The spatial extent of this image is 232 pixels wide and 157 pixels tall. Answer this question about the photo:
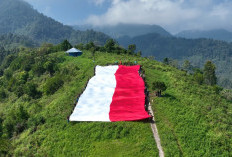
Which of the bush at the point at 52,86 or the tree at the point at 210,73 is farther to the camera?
the tree at the point at 210,73

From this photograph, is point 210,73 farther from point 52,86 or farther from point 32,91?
point 32,91

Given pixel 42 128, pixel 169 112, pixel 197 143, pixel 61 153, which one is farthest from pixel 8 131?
pixel 197 143

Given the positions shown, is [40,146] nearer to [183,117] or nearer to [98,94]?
[98,94]

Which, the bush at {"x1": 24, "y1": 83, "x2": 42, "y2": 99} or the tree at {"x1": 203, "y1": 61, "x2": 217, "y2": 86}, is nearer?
the bush at {"x1": 24, "y1": 83, "x2": 42, "y2": 99}

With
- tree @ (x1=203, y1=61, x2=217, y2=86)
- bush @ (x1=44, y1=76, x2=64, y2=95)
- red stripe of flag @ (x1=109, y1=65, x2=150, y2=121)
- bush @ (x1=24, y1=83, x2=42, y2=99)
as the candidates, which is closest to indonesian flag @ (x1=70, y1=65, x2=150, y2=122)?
red stripe of flag @ (x1=109, y1=65, x2=150, y2=121)

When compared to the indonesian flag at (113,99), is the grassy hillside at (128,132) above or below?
below

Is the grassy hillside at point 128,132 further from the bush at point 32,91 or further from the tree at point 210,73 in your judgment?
the tree at point 210,73

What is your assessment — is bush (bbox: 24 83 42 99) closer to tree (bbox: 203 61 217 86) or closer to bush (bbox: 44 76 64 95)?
bush (bbox: 44 76 64 95)

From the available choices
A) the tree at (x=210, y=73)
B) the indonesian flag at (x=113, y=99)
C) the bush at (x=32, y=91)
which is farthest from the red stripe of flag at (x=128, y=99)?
the tree at (x=210, y=73)
